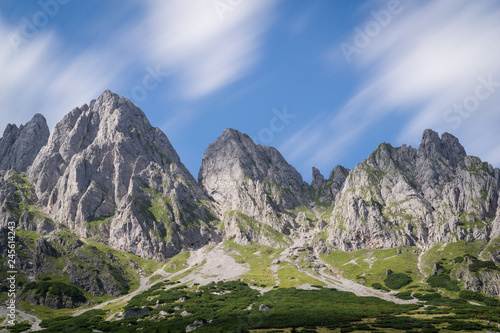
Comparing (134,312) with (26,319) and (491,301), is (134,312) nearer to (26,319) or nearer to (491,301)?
(26,319)

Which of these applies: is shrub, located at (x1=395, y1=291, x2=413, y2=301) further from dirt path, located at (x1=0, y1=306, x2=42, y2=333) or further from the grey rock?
dirt path, located at (x1=0, y1=306, x2=42, y2=333)

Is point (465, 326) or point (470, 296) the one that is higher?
point (465, 326)

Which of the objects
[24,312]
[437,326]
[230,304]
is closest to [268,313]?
[230,304]

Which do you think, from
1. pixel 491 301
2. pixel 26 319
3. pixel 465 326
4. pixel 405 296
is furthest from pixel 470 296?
pixel 26 319

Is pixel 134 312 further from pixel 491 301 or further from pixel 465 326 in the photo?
pixel 491 301

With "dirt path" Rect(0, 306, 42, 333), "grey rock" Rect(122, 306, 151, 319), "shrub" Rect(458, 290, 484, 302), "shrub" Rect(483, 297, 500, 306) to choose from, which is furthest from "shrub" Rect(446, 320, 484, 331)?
"dirt path" Rect(0, 306, 42, 333)

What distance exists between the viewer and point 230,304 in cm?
18238

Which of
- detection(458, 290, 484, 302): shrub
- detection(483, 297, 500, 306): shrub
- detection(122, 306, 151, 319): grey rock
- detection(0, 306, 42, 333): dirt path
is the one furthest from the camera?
detection(458, 290, 484, 302): shrub

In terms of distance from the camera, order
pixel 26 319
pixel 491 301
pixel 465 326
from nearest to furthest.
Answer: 1. pixel 465 326
2. pixel 491 301
3. pixel 26 319

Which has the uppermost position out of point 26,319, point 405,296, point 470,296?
point 26,319

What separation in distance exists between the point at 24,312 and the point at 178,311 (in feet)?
289

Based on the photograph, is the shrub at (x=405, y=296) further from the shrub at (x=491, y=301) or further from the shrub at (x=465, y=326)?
the shrub at (x=465, y=326)

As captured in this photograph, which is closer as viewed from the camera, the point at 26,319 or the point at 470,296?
the point at 26,319

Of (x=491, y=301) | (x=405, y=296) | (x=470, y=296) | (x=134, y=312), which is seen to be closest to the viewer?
(x=491, y=301)
